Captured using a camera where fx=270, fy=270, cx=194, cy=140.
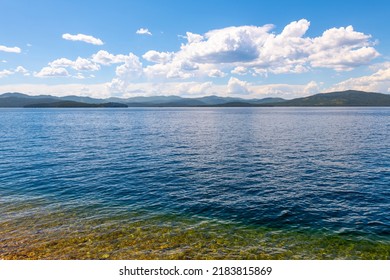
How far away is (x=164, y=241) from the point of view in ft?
73.2

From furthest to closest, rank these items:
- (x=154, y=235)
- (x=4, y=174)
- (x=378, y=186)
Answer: (x=4, y=174) → (x=378, y=186) → (x=154, y=235)

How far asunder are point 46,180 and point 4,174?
954 cm

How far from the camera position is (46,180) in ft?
131

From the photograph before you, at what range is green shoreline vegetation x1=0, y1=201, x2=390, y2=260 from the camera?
66.6 feet

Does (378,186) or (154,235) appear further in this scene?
(378,186)

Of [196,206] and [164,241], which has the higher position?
[196,206]

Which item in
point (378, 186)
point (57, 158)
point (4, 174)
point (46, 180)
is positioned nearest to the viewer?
point (378, 186)

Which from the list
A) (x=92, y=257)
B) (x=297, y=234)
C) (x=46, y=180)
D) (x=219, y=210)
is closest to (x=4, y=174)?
(x=46, y=180)

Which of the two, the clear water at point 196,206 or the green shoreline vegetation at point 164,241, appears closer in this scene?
the green shoreline vegetation at point 164,241

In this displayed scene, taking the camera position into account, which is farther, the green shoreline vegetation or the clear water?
the clear water

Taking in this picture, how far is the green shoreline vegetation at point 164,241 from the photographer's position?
66.6 feet

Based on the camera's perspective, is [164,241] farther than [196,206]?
No

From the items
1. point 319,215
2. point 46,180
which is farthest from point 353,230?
point 46,180

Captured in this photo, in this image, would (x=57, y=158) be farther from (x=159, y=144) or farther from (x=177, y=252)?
(x=177, y=252)
